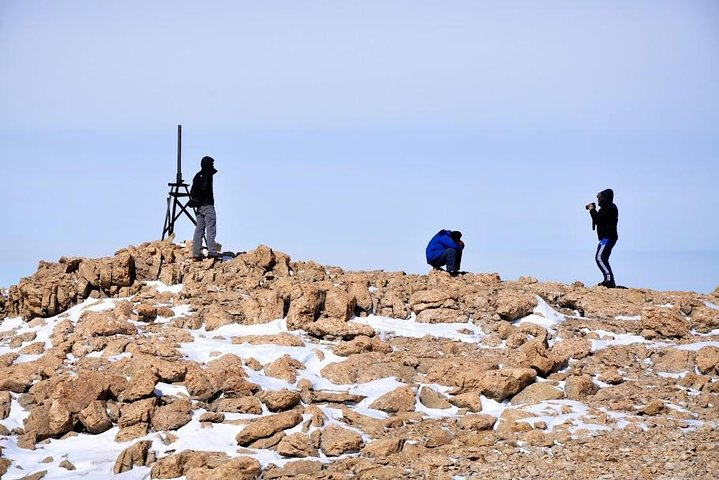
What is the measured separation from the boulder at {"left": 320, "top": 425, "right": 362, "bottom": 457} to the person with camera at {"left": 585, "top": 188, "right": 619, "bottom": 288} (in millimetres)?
8982

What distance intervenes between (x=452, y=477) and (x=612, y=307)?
754 cm

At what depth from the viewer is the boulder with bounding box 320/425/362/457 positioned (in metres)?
11.4

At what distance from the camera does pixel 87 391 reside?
495 inches

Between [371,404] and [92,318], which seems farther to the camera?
[92,318]

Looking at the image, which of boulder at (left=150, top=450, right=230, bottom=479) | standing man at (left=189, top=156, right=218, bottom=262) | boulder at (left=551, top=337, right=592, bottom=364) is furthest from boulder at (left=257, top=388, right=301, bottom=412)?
standing man at (left=189, top=156, right=218, bottom=262)

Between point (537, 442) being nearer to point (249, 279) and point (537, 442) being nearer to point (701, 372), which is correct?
point (701, 372)

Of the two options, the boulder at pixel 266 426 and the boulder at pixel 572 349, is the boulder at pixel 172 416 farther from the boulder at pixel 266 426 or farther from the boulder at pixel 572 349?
the boulder at pixel 572 349

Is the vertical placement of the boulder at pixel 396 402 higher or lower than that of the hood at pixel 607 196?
lower

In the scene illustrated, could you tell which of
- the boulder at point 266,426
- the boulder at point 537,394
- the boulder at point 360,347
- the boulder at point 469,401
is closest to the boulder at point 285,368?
the boulder at point 360,347

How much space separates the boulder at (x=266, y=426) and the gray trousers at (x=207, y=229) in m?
7.07

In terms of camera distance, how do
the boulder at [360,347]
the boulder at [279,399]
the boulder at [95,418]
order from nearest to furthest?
the boulder at [95,418] → the boulder at [279,399] → the boulder at [360,347]

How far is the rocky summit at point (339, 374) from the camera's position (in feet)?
36.6

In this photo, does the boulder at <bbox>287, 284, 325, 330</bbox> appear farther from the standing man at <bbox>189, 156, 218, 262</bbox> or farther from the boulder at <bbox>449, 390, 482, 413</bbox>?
the boulder at <bbox>449, 390, 482, 413</bbox>

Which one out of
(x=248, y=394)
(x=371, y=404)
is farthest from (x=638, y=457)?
(x=248, y=394)
